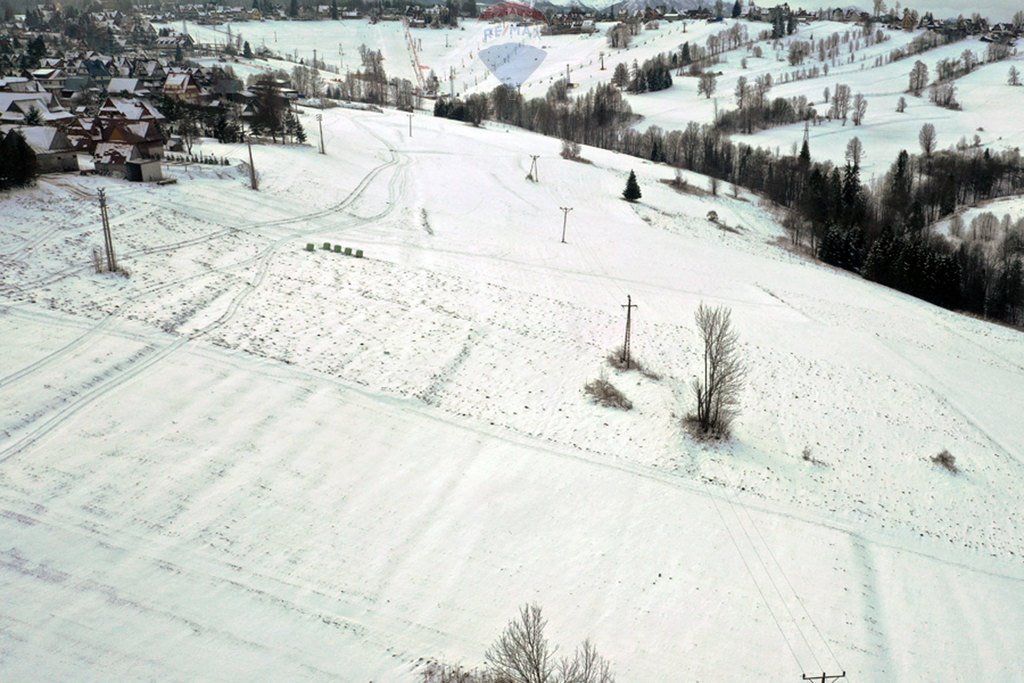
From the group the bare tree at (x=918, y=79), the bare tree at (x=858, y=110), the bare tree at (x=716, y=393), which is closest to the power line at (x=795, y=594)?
the bare tree at (x=716, y=393)

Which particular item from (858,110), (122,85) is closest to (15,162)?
(122,85)

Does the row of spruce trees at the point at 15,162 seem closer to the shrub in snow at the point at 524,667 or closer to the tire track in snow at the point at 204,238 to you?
the tire track in snow at the point at 204,238

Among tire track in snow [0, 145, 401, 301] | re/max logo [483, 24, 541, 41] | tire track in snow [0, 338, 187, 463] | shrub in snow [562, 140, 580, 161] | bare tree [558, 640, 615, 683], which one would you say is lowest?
bare tree [558, 640, 615, 683]

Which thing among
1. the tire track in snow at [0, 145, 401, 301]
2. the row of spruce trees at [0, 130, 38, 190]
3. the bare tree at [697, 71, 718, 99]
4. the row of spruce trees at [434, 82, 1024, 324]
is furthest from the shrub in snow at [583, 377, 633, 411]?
the bare tree at [697, 71, 718, 99]

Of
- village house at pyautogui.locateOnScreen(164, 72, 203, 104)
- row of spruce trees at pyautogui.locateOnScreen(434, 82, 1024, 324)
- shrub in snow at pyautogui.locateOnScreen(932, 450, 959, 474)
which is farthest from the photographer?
village house at pyautogui.locateOnScreen(164, 72, 203, 104)

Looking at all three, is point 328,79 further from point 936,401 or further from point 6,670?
point 6,670

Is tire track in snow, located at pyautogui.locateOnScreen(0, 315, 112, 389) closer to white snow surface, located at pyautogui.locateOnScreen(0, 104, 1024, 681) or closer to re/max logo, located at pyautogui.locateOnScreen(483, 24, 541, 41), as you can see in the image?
white snow surface, located at pyautogui.locateOnScreen(0, 104, 1024, 681)

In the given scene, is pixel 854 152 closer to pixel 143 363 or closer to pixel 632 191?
pixel 632 191

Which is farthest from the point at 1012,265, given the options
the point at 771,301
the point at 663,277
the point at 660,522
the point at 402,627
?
the point at 402,627
